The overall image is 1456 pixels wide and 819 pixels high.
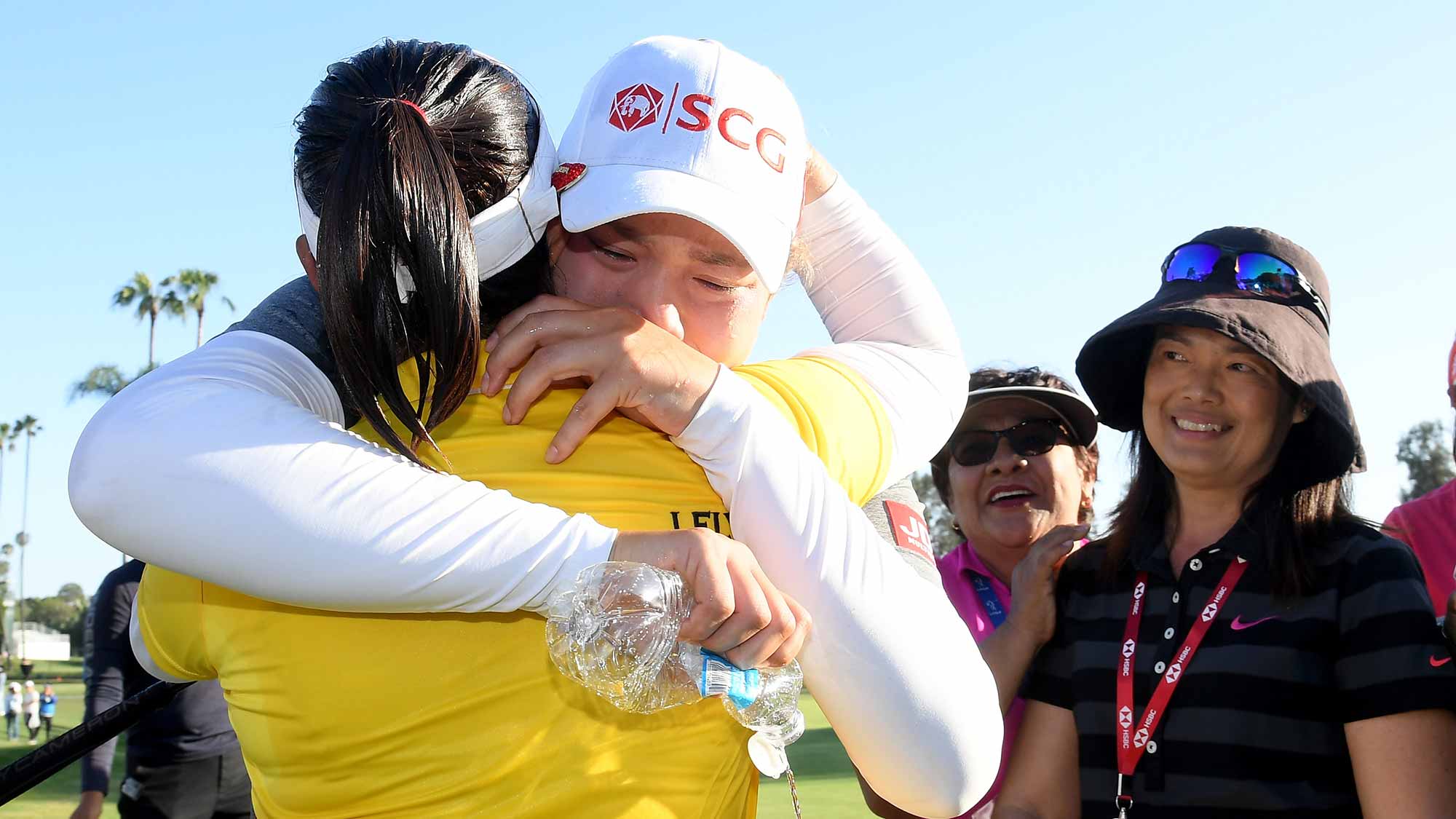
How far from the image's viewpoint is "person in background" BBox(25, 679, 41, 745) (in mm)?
27234

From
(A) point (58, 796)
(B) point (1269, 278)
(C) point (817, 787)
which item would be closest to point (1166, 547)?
(B) point (1269, 278)

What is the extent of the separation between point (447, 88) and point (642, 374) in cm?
48

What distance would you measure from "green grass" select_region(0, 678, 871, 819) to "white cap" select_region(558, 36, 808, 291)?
252 inches

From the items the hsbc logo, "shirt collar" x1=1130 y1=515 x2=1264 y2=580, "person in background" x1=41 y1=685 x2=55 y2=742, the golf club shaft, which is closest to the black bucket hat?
"shirt collar" x1=1130 y1=515 x2=1264 y2=580

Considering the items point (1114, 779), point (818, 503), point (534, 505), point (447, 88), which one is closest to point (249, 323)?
A: point (447, 88)

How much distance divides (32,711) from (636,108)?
99.8 ft

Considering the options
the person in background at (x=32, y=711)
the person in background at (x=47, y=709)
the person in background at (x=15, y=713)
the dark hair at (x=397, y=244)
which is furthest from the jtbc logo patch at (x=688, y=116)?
the person in background at (x=15, y=713)

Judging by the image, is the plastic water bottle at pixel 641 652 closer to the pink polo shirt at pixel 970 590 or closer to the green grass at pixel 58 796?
the pink polo shirt at pixel 970 590

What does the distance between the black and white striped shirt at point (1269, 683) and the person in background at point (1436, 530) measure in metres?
1.20

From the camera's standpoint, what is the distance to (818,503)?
5.43 feet

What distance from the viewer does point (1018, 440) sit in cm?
486

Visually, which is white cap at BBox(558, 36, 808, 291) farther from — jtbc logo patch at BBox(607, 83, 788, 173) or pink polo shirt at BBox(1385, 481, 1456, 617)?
pink polo shirt at BBox(1385, 481, 1456, 617)

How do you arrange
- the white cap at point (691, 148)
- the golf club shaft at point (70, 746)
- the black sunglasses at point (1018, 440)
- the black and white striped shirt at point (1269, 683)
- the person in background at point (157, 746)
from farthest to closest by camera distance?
the person in background at point (157, 746) → the black sunglasses at point (1018, 440) → the black and white striped shirt at point (1269, 683) → the golf club shaft at point (70, 746) → the white cap at point (691, 148)

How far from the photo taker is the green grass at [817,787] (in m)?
10.5
